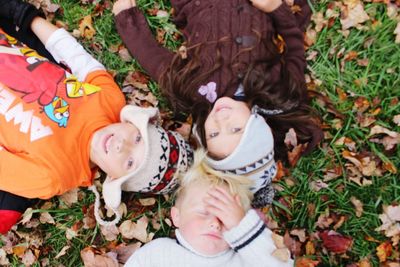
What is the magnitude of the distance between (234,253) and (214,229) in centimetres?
37

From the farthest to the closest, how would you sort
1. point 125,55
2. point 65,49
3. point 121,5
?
1. point 125,55
2. point 121,5
3. point 65,49

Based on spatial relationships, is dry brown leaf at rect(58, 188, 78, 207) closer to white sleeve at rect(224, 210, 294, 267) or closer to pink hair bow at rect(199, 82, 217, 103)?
pink hair bow at rect(199, 82, 217, 103)

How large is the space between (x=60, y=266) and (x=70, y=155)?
4.36ft

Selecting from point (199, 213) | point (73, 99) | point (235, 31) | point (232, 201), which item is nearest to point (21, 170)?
point (73, 99)

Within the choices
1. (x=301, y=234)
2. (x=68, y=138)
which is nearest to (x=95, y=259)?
(x=68, y=138)

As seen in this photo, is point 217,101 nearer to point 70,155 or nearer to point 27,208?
point 70,155

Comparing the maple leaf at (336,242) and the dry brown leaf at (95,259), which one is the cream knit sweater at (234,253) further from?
the maple leaf at (336,242)

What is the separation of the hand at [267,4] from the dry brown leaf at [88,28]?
172 centimetres

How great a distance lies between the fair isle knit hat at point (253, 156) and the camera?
350 cm

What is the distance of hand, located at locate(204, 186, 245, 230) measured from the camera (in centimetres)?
342

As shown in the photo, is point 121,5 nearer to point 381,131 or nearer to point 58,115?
point 58,115

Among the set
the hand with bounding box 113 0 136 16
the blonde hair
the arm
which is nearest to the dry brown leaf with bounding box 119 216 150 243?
the blonde hair

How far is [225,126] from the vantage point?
3574mm

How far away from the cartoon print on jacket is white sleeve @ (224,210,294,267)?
172 centimetres
